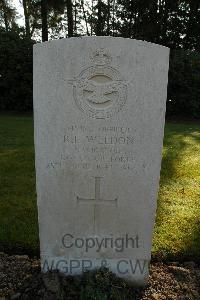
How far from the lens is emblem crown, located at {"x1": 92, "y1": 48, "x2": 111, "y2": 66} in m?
2.71

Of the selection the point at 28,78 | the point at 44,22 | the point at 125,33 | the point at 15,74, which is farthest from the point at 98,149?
the point at 125,33

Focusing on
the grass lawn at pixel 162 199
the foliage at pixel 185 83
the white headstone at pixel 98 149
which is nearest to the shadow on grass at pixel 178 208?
the grass lawn at pixel 162 199

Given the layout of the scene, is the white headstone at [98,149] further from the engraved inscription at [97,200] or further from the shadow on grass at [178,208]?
the shadow on grass at [178,208]

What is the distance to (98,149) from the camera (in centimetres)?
292

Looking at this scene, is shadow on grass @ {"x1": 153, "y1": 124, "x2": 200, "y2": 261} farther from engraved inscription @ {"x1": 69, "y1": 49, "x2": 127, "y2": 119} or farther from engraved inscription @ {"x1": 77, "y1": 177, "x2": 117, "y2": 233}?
engraved inscription @ {"x1": 69, "y1": 49, "x2": 127, "y2": 119}

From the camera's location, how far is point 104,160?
2.95 metres

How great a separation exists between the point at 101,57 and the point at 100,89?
230 mm

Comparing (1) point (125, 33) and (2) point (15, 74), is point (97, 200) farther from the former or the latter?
(1) point (125, 33)

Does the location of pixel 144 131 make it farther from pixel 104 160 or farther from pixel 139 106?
pixel 104 160

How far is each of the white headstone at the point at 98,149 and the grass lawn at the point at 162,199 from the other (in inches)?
27.6

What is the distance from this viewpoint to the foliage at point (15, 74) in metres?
12.8

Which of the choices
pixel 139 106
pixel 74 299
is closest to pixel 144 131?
pixel 139 106

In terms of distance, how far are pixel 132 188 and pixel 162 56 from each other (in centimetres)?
104

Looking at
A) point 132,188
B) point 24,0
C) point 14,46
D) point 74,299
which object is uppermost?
point 24,0
